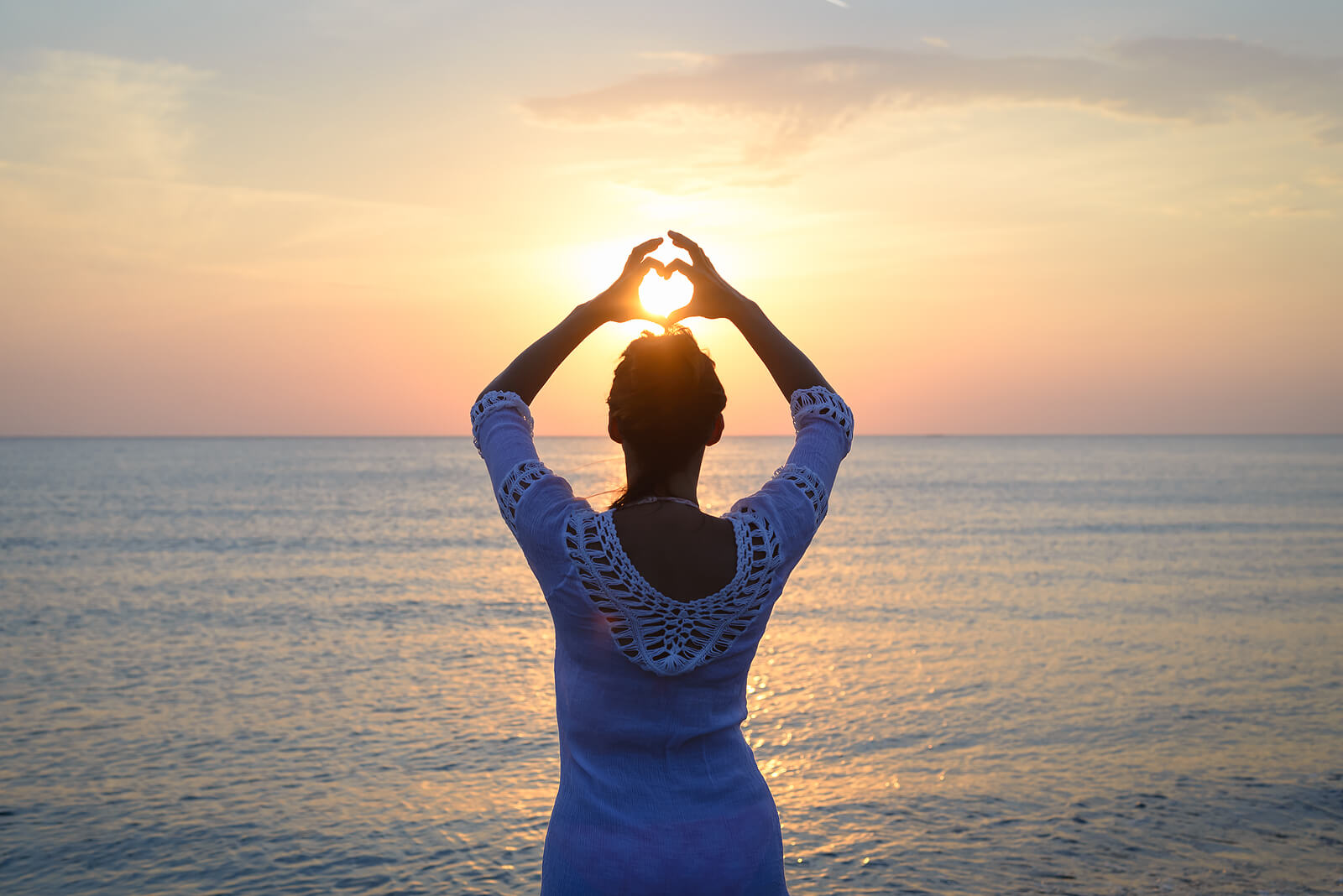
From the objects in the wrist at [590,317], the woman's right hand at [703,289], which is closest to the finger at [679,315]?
the woman's right hand at [703,289]

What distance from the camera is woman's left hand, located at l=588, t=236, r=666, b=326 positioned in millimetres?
2146

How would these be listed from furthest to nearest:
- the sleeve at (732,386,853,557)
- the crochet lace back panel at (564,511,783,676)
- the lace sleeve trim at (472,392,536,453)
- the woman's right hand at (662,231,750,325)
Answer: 1. the woman's right hand at (662,231,750,325)
2. the lace sleeve trim at (472,392,536,453)
3. the sleeve at (732,386,853,557)
4. the crochet lace back panel at (564,511,783,676)

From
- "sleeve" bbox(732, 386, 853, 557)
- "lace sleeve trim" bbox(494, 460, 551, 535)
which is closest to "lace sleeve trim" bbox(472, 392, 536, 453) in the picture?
"lace sleeve trim" bbox(494, 460, 551, 535)

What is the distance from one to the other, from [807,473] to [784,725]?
11.2m

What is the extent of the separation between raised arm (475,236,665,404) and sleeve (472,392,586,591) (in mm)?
92

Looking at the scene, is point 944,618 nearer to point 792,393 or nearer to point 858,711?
point 858,711

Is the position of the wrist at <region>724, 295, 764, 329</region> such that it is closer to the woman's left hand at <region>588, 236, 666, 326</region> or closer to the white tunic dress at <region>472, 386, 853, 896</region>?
the woman's left hand at <region>588, 236, 666, 326</region>

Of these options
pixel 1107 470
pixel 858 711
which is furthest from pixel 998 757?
pixel 1107 470

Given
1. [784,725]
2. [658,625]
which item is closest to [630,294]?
[658,625]

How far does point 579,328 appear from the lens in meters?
2.15

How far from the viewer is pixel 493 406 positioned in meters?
2.09

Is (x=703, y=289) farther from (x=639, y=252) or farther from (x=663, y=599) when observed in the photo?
(x=663, y=599)

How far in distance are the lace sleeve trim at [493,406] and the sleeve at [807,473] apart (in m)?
0.49

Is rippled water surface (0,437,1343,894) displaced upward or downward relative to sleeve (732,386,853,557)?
downward
